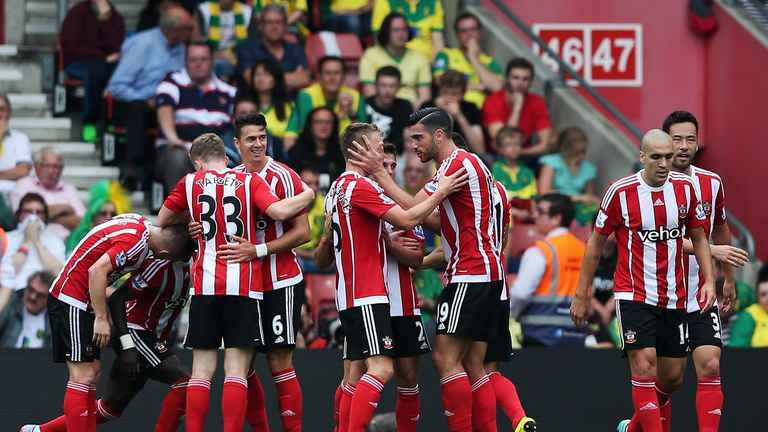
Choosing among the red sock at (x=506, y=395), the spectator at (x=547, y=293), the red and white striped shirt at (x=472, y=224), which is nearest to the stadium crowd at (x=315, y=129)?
the spectator at (x=547, y=293)

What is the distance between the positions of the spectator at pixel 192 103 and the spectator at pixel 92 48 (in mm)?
1026

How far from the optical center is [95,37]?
15156 mm

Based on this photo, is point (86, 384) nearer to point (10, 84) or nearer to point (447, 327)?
point (447, 327)

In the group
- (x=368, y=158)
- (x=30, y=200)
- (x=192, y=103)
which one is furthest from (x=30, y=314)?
(x=368, y=158)

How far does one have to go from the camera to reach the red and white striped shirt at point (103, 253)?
1012 cm

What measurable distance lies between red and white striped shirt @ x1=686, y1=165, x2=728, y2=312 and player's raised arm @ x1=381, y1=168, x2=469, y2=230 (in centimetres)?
183

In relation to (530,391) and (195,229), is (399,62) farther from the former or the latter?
(195,229)

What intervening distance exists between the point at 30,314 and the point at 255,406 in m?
3.44

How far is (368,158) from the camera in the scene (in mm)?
9797

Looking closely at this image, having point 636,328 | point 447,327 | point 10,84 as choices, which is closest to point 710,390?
point 636,328

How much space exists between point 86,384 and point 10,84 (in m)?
6.26

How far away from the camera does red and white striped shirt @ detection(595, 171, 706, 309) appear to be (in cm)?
1018

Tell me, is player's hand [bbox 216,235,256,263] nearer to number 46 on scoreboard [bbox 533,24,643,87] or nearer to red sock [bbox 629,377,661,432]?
red sock [bbox 629,377,661,432]

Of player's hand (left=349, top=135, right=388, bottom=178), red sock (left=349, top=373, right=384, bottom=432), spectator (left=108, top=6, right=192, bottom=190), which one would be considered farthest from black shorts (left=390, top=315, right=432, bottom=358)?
spectator (left=108, top=6, right=192, bottom=190)
